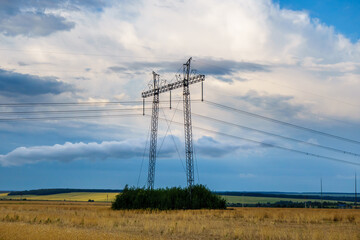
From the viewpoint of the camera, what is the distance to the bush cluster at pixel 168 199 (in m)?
79.8

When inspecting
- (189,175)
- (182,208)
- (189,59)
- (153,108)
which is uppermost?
(189,59)

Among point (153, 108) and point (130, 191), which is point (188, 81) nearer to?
point (153, 108)

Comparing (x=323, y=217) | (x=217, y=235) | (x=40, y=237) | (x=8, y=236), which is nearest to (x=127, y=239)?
(x=40, y=237)

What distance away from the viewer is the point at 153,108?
72.8 m

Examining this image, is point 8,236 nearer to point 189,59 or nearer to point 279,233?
point 279,233

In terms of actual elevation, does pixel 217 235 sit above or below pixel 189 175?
below

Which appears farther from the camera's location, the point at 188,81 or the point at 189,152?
the point at 188,81

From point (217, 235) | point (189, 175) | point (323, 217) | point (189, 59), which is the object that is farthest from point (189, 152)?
point (217, 235)

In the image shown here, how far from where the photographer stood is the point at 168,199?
79.7 m

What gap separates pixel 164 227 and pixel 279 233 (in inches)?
438

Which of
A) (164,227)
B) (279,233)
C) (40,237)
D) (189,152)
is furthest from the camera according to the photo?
(189,152)

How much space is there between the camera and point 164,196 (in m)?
80.6

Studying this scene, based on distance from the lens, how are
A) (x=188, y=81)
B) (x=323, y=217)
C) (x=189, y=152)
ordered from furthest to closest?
(x=188, y=81) < (x=189, y=152) < (x=323, y=217)

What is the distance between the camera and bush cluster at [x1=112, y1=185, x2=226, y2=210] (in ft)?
262
